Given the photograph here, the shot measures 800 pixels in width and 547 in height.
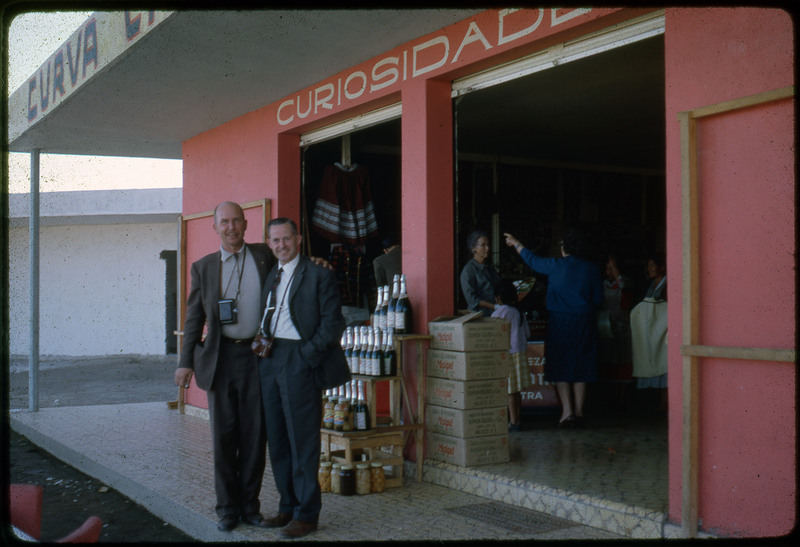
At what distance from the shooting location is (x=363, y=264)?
29.1ft

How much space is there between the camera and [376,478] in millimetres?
5453

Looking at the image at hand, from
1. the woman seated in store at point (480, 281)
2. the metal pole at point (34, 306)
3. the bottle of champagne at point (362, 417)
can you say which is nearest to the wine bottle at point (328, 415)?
the bottle of champagne at point (362, 417)

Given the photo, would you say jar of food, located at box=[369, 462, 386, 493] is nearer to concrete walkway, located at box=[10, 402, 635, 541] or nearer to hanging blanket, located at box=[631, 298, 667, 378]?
concrete walkway, located at box=[10, 402, 635, 541]

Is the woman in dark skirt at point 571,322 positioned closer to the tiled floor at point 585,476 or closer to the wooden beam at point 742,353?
the tiled floor at point 585,476

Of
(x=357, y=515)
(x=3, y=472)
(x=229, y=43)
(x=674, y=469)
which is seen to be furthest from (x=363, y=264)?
(x=3, y=472)

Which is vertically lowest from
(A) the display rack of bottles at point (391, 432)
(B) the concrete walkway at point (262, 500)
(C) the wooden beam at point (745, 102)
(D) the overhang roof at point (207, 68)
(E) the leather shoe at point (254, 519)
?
(B) the concrete walkway at point (262, 500)

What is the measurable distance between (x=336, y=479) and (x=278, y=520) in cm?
82

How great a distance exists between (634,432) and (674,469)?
3120 millimetres

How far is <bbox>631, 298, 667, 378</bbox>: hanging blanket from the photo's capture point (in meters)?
7.96

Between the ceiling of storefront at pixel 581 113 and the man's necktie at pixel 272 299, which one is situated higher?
the ceiling of storefront at pixel 581 113

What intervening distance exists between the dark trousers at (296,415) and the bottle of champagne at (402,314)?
1475 mm

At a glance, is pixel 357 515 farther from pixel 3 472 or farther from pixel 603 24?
pixel 603 24

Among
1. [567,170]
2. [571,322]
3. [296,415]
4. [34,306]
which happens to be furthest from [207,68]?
[567,170]

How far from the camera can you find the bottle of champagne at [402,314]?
19.6ft
